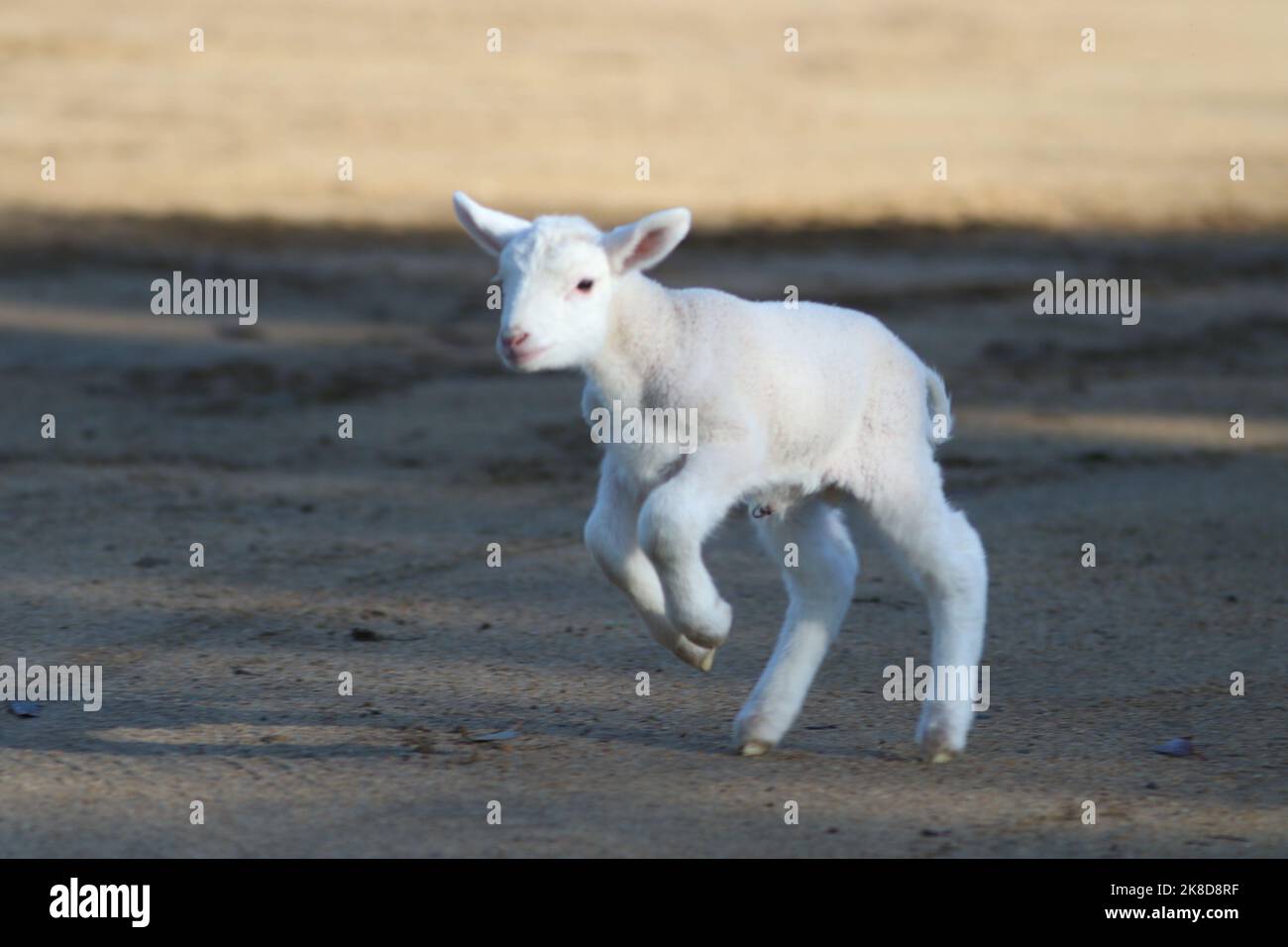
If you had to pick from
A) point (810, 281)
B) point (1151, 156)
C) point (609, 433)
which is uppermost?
point (1151, 156)

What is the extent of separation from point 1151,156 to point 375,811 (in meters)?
16.0

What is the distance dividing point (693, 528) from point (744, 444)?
0.32 meters

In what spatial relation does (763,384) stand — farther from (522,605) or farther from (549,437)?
(549,437)

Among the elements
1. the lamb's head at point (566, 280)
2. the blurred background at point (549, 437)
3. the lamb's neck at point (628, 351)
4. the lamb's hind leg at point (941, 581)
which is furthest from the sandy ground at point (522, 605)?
the lamb's head at point (566, 280)

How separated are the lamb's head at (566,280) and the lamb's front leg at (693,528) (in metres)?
0.44

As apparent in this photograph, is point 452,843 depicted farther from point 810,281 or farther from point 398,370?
point 810,281

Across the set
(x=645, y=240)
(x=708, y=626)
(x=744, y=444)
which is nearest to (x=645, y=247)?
(x=645, y=240)

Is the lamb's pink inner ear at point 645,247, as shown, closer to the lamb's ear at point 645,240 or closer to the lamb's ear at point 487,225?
the lamb's ear at point 645,240

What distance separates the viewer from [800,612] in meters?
5.46

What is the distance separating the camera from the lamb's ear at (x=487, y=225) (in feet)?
17.1

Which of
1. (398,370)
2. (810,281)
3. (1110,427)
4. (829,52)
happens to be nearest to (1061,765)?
(1110,427)

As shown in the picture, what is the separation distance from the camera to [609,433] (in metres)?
5.14

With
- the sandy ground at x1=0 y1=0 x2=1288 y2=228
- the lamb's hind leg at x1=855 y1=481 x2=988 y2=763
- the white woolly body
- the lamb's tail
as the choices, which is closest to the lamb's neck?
the white woolly body

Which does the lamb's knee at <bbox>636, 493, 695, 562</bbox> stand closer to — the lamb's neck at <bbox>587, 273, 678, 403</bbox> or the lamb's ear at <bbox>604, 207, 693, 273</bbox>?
the lamb's neck at <bbox>587, 273, 678, 403</bbox>
